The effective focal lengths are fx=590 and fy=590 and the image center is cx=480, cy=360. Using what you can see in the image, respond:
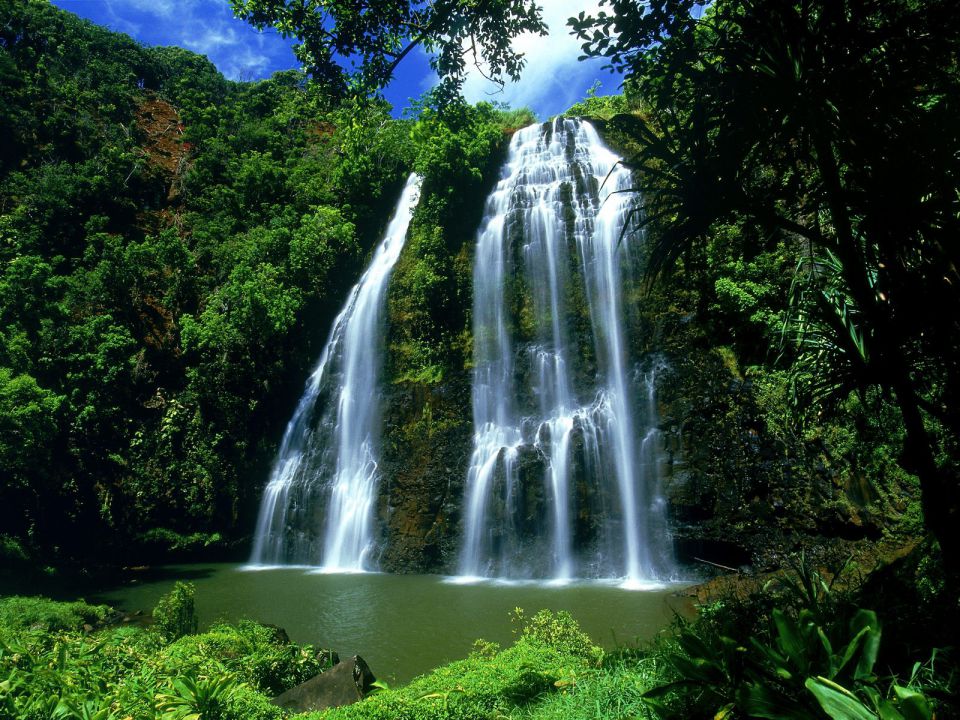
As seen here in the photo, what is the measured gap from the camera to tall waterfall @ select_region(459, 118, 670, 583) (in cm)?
1195

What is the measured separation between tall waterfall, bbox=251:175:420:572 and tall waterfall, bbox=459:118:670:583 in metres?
3.08

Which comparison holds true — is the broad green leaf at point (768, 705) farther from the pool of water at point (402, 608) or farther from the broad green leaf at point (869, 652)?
the pool of water at point (402, 608)

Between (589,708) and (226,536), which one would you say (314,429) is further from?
(589,708)

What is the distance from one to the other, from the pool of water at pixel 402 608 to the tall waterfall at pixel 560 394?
1.13m

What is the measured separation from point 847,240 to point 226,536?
17.2m

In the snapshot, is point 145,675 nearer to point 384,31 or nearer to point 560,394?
point 384,31

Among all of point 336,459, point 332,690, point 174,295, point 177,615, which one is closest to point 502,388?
point 336,459

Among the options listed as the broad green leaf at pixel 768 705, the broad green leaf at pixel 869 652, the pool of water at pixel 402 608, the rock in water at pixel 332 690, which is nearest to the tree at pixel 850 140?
the broad green leaf at pixel 869 652

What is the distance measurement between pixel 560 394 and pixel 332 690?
986 centimetres

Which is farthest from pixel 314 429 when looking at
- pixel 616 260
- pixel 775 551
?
pixel 775 551

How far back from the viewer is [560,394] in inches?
552

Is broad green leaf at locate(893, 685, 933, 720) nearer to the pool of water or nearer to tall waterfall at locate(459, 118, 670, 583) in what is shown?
the pool of water

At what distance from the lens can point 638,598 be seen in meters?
9.51

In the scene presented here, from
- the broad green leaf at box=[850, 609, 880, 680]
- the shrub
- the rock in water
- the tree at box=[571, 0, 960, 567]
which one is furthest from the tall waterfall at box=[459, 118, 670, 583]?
the broad green leaf at box=[850, 609, 880, 680]
